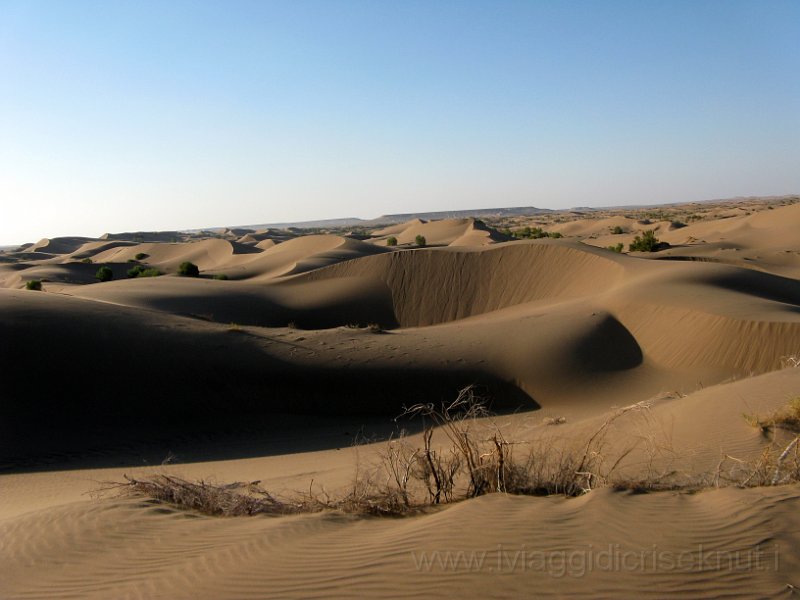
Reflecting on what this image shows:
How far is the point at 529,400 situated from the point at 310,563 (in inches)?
462

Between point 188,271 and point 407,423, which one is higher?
point 188,271

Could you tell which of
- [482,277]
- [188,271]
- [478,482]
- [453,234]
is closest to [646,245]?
[482,277]

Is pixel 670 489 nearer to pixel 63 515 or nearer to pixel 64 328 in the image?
pixel 63 515

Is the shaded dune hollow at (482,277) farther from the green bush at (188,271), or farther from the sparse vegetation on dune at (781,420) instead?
the sparse vegetation on dune at (781,420)

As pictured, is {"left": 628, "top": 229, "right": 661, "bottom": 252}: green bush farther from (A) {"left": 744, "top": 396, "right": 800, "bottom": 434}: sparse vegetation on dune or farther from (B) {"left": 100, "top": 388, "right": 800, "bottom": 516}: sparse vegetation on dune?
(B) {"left": 100, "top": 388, "right": 800, "bottom": 516}: sparse vegetation on dune

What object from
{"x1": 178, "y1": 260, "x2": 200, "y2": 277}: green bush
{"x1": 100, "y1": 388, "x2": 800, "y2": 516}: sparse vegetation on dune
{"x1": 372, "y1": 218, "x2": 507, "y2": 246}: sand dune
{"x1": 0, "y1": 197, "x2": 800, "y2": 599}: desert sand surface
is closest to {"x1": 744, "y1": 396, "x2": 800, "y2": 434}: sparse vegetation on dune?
{"x1": 0, "y1": 197, "x2": 800, "y2": 599}: desert sand surface

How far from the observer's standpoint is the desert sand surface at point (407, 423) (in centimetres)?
418

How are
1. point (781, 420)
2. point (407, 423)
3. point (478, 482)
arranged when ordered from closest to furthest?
1. point (478, 482)
2. point (781, 420)
3. point (407, 423)

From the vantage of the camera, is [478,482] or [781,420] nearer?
[478,482]

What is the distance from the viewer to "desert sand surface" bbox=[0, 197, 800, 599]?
4176 millimetres

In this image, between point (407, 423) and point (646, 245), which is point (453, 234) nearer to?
point (646, 245)

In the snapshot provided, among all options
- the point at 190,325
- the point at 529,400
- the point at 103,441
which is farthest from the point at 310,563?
the point at 190,325

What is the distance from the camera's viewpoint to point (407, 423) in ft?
45.5

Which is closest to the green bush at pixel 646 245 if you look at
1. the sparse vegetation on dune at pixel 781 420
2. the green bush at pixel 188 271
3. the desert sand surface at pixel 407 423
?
the desert sand surface at pixel 407 423
